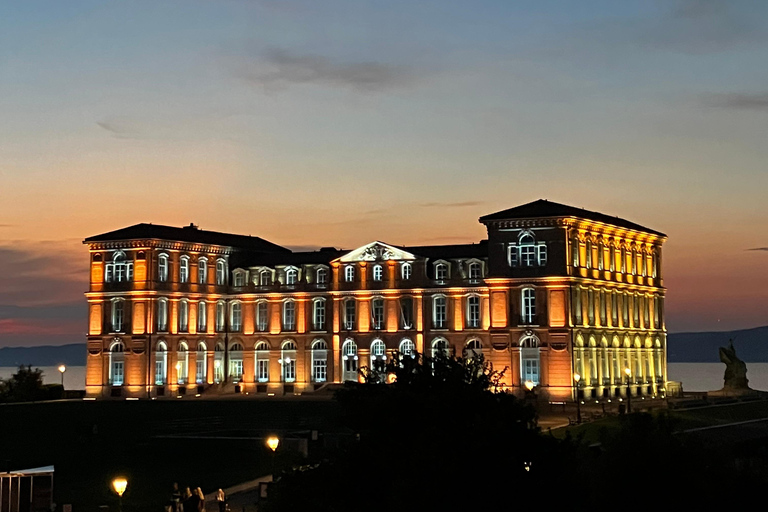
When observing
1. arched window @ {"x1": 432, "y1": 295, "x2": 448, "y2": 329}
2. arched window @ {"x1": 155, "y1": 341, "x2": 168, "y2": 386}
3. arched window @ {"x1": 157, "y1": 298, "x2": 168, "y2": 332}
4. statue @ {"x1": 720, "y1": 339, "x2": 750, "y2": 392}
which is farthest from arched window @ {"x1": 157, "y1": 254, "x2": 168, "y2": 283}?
statue @ {"x1": 720, "y1": 339, "x2": 750, "y2": 392}

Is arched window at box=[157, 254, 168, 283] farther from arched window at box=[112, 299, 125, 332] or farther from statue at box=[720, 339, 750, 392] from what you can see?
statue at box=[720, 339, 750, 392]

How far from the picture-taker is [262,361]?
108 metres

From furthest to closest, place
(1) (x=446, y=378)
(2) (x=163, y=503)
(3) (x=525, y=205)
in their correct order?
(3) (x=525, y=205), (2) (x=163, y=503), (1) (x=446, y=378)

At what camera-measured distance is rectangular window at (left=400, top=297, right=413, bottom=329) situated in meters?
101

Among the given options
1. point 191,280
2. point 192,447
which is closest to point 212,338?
point 191,280

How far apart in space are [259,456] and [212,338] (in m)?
48.2

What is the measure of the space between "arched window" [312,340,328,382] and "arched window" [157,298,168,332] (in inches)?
455

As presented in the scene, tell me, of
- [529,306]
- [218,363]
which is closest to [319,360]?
[218,363]

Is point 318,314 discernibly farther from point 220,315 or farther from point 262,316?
point 220,315

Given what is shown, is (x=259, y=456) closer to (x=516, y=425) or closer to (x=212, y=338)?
(x=516, y=425)

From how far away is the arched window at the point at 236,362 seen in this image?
108m

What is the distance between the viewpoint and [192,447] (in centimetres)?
6388

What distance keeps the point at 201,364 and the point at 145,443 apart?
4123 cm

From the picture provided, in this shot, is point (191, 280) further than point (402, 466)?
Yes
